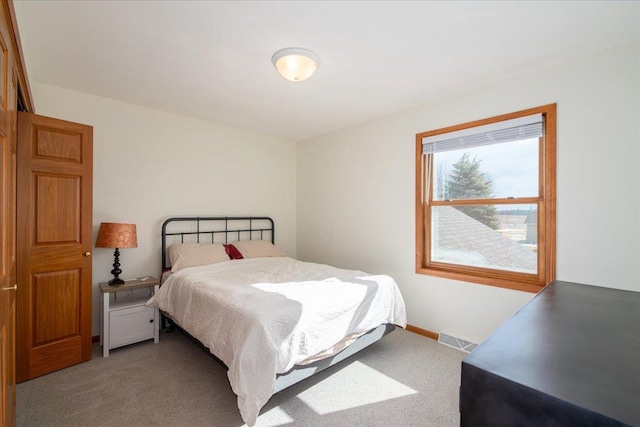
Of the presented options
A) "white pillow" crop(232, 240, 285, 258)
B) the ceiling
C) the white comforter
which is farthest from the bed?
the ceiling

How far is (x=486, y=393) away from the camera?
1.80 ft

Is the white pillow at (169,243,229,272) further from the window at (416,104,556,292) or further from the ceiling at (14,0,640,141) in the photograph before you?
the window at (416,104,556,292)

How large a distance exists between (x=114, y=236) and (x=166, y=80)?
156cm

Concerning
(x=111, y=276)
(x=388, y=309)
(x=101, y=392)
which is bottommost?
(x=101, y=392)

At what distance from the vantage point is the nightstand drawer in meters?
2.70

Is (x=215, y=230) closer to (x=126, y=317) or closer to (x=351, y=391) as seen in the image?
(x=126, y=317)

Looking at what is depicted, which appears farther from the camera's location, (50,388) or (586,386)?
(50,388)

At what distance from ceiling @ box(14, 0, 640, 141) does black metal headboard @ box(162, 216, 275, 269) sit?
147 cm

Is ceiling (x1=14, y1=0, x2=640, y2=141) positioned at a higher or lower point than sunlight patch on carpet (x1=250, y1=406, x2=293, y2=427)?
higher

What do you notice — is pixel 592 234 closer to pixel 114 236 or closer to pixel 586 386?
pixel 586 386

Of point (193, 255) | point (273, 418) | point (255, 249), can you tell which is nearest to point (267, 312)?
point (273, 418)

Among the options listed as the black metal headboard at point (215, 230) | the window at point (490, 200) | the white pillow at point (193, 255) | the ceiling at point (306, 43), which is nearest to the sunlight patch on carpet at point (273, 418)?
the white pillow at point (193, 255)

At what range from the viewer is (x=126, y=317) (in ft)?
9.09

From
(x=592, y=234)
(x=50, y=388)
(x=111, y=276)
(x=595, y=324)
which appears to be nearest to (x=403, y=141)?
(x=592, y=234)
